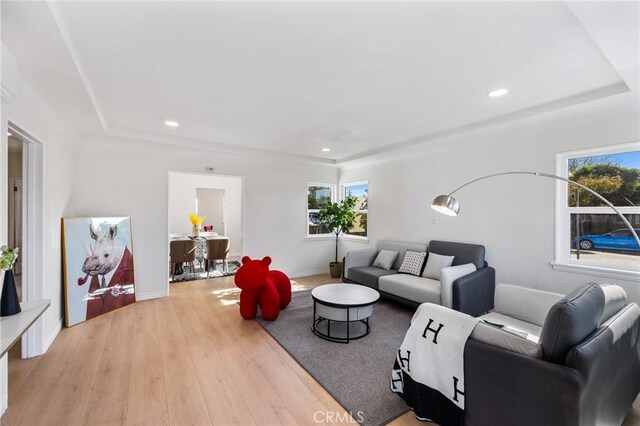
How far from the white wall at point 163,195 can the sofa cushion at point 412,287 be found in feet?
7.79

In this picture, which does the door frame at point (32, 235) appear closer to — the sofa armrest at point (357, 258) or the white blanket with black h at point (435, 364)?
→ the white blanket with black h at point (435, 364)

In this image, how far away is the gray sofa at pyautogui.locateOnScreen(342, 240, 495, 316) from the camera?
3145 millimetres

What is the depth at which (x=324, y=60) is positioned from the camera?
82.5 inches

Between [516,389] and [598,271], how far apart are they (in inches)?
96.9

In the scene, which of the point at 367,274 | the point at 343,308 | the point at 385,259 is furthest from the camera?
the point at 385,259

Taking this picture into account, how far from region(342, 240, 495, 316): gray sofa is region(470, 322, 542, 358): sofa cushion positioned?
1636 millimetres

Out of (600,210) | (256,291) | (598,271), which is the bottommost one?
(256,291)

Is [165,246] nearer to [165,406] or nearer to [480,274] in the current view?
[165,406]

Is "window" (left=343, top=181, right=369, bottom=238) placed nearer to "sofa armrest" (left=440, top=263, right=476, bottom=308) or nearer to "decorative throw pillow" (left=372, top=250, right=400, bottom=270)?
"decorative throw pillow" (left=372, top=250, right=400, bottom=270)

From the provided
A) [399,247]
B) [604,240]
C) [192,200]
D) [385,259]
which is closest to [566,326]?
[604,240]

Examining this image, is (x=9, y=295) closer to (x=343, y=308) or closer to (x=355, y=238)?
(x=343, y=308)

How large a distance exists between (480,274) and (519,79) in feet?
7.18

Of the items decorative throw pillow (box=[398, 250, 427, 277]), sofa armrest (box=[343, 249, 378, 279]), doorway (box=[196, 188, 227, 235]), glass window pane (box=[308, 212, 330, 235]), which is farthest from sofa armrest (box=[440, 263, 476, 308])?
doorway (box=[196, 188, 227, 235])

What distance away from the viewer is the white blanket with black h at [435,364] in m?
1.60
